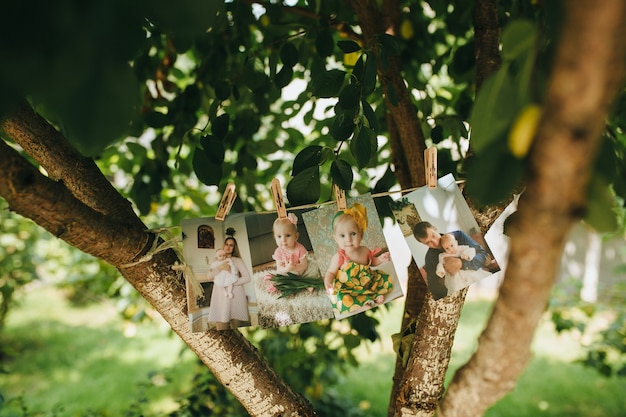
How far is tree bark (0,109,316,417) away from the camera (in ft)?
2.38

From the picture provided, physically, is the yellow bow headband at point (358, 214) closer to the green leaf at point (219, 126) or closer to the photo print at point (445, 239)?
the photo print at point (445, 239)

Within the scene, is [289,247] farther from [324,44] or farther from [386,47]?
[324,44]

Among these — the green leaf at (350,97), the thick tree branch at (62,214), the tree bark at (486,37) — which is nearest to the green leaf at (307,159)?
the green leaf at (350,97)

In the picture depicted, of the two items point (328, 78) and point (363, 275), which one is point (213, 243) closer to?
point (363, 275)

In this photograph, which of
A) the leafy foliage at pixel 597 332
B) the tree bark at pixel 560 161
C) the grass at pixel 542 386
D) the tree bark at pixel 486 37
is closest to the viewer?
the tree bark at pixel 560 161

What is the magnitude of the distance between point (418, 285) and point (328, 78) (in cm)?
58

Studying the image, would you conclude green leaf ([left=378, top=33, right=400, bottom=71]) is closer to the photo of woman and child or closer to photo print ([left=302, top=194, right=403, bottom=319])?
photo print ([left=302, top=194, right=403, bottom=319])

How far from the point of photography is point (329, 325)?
191 centimetres

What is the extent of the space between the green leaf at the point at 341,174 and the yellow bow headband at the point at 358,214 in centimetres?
7

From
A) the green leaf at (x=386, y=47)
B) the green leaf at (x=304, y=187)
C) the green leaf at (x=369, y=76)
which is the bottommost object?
the green leaf at (x=304, y=187)

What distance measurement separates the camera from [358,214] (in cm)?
104

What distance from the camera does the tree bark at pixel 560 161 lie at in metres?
0.43

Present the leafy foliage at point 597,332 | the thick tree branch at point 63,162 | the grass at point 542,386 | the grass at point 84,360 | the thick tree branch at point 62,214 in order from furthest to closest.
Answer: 1. the grass at point 84,360
2. the grass at point 542,386
3. the leafy foliage at point 597,332
4. the thick tree branch at point 63,162
5. the thick tree branch at point 62,214

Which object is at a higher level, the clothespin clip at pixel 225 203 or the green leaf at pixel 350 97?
the green leaf at pixel 350 97
